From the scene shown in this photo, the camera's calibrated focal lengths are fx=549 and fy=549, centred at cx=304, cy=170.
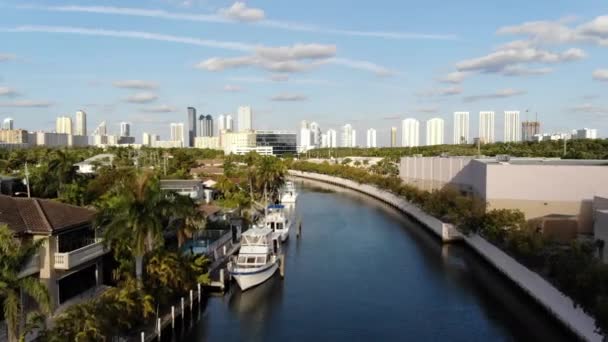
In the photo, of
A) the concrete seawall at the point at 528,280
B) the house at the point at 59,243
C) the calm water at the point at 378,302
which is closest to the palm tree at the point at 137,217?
the house at the point at 59,243

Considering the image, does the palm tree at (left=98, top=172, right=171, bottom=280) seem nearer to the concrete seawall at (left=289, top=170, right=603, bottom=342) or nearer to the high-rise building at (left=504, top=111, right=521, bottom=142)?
the concrete seawall at (left=289, top=170, right=603, bottom=342)

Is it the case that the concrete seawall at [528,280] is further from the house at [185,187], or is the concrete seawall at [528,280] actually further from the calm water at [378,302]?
the house at [185,187]

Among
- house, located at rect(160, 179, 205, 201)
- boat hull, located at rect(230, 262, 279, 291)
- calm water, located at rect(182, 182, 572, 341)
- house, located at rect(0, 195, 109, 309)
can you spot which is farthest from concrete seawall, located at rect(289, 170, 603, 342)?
house, located at rect(160, 179, 205, 201)

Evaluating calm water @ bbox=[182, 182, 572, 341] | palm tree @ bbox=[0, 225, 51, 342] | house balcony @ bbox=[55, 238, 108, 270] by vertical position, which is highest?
palm tree @ bbox=[0, 225, 51, 342]

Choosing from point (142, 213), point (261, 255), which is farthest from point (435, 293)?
point (142, 213)

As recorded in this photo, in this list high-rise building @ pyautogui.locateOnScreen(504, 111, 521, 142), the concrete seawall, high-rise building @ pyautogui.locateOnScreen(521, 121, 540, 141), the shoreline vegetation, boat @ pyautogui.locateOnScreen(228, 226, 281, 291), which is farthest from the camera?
high-rise building @ pyautogui.locateOnScreen(504, 111, 521, 142)

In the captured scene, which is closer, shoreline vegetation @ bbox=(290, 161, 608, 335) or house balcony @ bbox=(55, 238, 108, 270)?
shoreline vegetation @ bbox=(290, 161, 608, 335)
